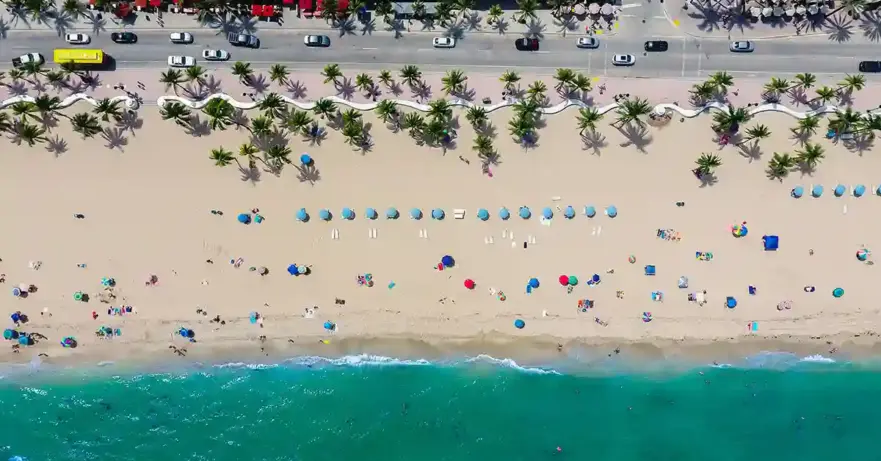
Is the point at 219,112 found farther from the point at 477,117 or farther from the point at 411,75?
the point at 477,117

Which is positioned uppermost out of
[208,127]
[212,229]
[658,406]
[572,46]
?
[572,46]

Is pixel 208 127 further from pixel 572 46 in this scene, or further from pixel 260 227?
pixel 572 46

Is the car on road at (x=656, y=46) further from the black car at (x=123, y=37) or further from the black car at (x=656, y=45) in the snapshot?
the black car at (x=123, y=37)

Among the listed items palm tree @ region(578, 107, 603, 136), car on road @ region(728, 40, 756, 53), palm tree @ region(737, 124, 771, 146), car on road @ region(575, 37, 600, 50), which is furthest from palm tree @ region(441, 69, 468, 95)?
palm tree @ region(737, 124, 771, 146)

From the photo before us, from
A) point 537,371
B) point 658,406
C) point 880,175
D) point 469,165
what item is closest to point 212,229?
point 469,165

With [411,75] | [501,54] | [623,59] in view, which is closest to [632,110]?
[623,59]

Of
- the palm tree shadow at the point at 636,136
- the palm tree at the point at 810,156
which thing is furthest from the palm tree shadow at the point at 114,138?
the palm tree at the point at 810,156

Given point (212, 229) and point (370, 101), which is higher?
point (370, 101)
